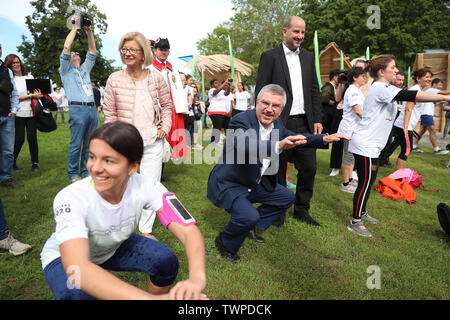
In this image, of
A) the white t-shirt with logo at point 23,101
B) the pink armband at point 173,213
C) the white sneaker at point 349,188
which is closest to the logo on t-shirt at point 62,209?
the pink armband at point 173,213

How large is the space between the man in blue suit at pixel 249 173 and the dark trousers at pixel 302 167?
0.72 meters

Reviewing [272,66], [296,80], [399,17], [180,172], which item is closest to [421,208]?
[296,80]

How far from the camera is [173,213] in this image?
5.39 feet

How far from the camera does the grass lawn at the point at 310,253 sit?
2600 mm

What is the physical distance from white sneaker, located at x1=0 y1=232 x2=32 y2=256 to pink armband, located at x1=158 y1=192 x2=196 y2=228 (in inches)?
89.6

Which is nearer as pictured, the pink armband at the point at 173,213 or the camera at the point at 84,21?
the pink armband at the point at 173,213

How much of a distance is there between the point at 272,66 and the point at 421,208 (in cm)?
334

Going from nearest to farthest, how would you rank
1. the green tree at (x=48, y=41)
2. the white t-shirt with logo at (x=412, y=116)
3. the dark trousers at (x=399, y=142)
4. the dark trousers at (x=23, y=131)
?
the dark trousers at (x=23, y=131) < the dark trousers at (x=399, y=142) < the white t-shirt with logo at (x=412, y=116) < the green tree at (x=48, y=41)

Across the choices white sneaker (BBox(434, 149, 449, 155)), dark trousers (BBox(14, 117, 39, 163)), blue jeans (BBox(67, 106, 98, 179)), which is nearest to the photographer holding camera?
blue jeans (BBox(67, 106, 98, 179))

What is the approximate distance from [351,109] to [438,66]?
501 inches

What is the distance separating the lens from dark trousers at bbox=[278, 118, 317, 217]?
3.92m

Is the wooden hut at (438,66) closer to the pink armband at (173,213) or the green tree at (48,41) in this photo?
the pink armband at (173,213)

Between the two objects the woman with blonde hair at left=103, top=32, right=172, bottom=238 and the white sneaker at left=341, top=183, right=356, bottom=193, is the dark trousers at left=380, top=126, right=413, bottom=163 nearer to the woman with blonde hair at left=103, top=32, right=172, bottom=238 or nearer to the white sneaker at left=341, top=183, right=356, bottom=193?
the white sneaker at left=341, top=183, right=356, bottom=193
